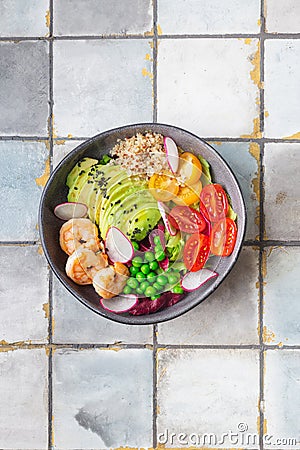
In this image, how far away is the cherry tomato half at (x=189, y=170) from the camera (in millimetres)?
1450

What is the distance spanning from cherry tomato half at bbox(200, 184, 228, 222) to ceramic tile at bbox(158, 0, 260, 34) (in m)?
0.43

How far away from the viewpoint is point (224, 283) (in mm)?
1583

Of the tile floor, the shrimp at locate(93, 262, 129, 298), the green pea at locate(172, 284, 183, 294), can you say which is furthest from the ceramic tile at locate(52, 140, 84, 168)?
the green pea at locate(172, 284, 183, 294)

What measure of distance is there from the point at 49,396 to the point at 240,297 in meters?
0.57

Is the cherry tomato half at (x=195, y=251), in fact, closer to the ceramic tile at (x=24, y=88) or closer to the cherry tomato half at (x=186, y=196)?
the cherry tomato half at (x=186, y=196)

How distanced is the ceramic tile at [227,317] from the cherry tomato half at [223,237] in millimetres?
139

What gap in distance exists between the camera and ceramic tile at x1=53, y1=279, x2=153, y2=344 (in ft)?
5.24

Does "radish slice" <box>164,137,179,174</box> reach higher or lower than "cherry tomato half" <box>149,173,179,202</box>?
higher

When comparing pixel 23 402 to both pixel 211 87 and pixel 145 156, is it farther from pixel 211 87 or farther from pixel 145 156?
pixel 211 87

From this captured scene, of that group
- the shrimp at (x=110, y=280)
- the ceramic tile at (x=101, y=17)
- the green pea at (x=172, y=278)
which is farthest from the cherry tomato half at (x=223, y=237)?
the ceramic tile at (x=101, y=17)

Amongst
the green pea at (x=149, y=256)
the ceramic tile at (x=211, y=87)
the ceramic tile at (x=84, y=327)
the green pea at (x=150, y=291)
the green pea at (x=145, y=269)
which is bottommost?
the ceramic tile at (x=84, y=327)

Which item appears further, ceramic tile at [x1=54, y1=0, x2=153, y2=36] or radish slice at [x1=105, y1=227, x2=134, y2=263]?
ceramic tile at [x1=54, y1=0, x2=153, y2=36]

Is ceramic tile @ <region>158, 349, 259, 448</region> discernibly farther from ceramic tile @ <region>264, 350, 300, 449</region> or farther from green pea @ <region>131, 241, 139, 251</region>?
green pea @ <region>131, 241, 139, 251</region>

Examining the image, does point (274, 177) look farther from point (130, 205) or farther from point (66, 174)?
point (66, 174)
